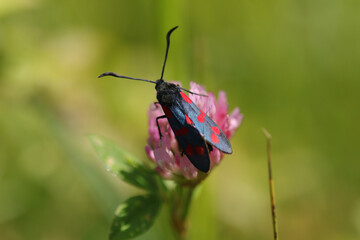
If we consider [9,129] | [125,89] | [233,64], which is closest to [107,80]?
[125,89]

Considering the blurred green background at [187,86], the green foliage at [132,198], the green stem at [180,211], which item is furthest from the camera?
the blurred green background at [187,86]

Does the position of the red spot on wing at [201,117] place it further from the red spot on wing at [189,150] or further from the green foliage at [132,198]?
the green foliage at [132,198]

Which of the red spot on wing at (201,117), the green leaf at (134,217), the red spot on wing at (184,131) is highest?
the red spot on wing at (201,117)

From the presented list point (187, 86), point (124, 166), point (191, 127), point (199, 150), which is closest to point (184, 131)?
point (191, 127)

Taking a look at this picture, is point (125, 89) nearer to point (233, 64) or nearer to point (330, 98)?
point (233, 64)

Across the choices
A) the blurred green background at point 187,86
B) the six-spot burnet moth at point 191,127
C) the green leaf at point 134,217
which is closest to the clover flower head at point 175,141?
the six-spot burnet moth at point 191,127
